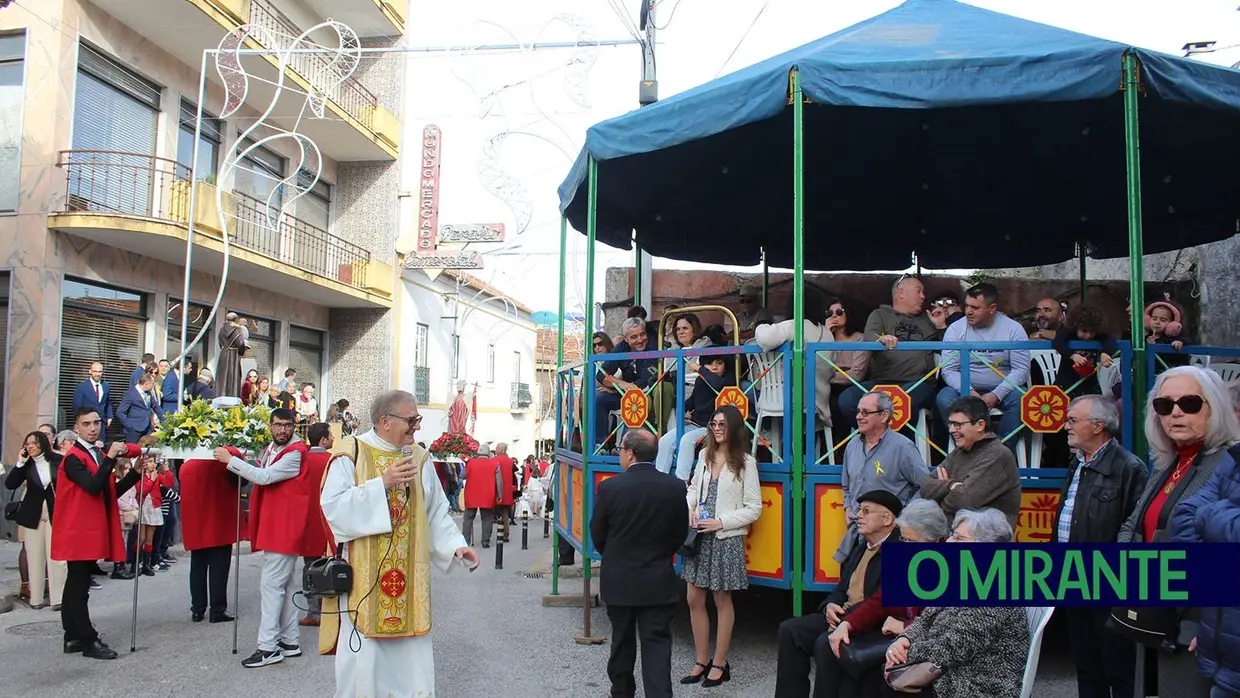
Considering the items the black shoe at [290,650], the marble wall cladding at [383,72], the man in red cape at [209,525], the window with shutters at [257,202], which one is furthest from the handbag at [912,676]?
the marble wall cladding at [383,72]

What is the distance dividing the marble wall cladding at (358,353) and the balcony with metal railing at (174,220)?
112 inches

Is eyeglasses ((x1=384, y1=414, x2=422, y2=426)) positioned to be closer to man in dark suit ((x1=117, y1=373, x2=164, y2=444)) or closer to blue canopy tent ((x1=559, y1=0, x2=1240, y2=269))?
blue canopy tent ((x1=559, y1=0, x2=1240, y2=269))

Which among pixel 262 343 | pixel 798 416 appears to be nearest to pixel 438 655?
pixel 798 416

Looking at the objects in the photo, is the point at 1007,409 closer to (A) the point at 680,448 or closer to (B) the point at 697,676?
(A) the point at 680,448

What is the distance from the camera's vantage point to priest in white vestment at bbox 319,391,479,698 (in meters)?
5.12

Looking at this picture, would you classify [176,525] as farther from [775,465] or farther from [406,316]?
[406,316]

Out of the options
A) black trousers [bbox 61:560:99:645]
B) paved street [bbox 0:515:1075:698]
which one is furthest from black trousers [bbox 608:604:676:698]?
black trousers [bbox 61:560:99:645]

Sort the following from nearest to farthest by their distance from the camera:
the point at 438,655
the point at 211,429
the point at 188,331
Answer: the point at 438,655, the point at 211,429, the point at 188,331

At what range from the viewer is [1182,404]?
3717 mm

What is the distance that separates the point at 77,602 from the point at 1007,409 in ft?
23.7

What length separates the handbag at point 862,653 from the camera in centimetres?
467

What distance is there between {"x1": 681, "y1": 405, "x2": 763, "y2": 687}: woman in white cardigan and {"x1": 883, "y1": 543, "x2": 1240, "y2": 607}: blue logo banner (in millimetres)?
4807

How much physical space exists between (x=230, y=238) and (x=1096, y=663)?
16426 mm

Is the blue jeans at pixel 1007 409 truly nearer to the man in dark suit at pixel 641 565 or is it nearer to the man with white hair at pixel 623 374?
the man in dark suit at pixel 641 565
